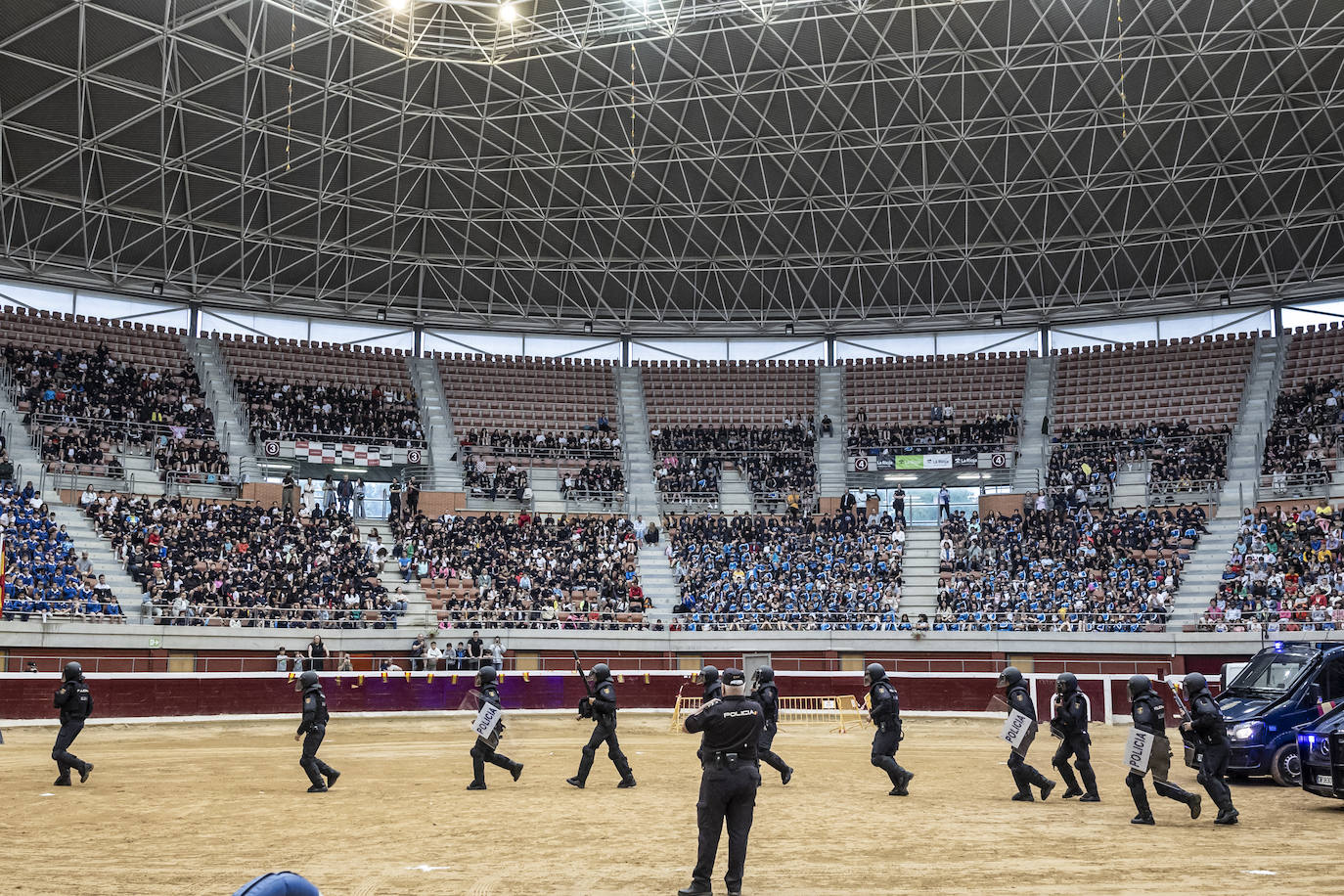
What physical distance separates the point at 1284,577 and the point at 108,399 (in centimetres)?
3912

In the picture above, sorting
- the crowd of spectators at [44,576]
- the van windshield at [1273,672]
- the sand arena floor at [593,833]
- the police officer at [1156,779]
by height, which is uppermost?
the crowd of spectators at [44,576]

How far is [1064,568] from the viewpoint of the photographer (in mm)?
40438

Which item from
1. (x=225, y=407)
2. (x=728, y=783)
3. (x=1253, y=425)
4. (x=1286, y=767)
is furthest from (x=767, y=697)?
(x=1253, y=425)

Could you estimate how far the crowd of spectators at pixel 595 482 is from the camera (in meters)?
47.3

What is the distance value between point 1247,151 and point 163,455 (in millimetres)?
38144

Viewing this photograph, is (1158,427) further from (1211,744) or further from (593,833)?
(593,833)

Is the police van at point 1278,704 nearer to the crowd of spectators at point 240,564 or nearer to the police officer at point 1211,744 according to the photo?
the police officer at point 1211,744

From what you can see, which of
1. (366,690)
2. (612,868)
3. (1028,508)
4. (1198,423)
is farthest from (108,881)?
(1198,423)

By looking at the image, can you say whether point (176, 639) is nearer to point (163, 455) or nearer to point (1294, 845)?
point (163, 455)

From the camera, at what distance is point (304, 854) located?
38.5 ft

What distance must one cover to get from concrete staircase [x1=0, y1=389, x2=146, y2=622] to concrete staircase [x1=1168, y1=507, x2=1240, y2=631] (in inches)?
1194

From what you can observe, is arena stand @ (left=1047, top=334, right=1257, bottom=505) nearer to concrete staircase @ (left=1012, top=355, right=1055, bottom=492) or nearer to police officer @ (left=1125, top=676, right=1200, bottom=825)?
concrete staircase @ (left=1012, top=355, right=1055, bottom=492)

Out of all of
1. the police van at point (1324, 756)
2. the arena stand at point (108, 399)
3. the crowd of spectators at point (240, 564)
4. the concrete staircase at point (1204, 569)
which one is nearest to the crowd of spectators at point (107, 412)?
the arena stand at point (108, 399)

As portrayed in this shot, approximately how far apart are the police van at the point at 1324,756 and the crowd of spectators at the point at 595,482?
33.3 metres
